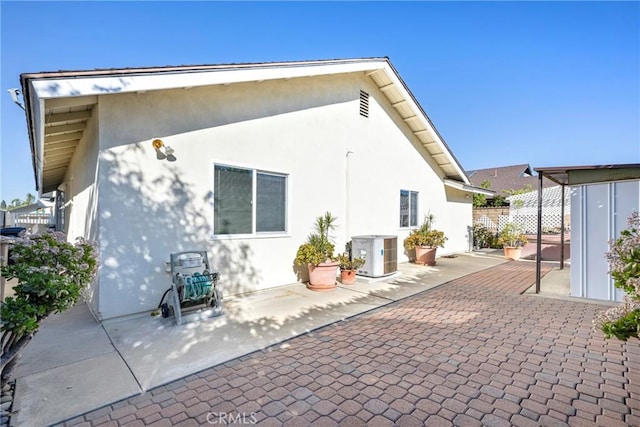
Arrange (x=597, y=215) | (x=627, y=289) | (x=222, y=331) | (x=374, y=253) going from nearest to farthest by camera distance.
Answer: (x=627, y=289) → (x=222, y=331) → (x=597, y=215) → (x=374, y=253)

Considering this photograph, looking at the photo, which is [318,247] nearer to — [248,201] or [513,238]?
[248,201]

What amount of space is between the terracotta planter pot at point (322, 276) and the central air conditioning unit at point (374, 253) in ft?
4.56

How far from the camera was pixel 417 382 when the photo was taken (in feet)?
10.5

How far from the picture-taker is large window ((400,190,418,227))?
11.5 m

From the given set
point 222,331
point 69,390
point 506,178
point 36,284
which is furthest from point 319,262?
point 506,178

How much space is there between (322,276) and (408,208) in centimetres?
609

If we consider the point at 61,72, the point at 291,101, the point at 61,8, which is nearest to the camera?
the point at 61,72

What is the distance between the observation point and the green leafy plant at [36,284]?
2.64 metres

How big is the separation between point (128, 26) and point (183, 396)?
8.10m

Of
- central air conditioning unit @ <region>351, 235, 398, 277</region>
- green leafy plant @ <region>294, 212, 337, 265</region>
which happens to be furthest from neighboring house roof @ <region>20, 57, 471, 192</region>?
central air conditioning unit @ <region>351, 235, 398, 277</region>

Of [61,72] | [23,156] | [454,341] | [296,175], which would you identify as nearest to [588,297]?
[454,341]

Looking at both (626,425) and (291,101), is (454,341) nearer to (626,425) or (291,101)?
(626,425)

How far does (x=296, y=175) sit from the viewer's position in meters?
7.59

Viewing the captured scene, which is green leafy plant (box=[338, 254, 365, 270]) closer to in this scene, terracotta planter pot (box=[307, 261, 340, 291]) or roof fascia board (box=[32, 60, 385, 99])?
terracotta planter pot (box=[307, 261, 340, 291])
